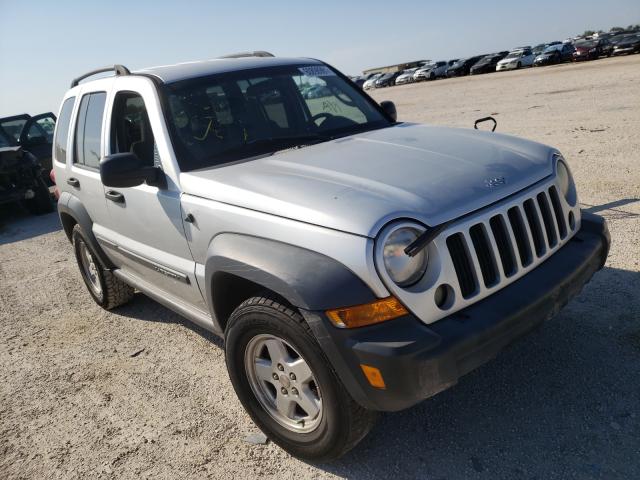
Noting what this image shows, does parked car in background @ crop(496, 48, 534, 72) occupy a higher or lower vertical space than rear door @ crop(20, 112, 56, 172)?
lower

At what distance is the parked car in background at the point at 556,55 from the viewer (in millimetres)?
34375

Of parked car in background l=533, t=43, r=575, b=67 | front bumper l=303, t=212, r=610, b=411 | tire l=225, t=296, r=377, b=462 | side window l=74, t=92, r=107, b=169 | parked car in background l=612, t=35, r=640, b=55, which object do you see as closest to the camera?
front bumper l=303, t=212, r=610, b=411

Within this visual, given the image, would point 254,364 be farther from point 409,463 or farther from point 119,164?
point 119,164

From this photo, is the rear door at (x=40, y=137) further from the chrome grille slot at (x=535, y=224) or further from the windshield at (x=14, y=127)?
the chrome grille slot at (x=535, y=224)

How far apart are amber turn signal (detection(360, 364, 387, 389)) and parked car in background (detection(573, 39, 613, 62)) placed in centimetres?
3642

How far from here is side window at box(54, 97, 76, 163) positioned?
4.71 meters

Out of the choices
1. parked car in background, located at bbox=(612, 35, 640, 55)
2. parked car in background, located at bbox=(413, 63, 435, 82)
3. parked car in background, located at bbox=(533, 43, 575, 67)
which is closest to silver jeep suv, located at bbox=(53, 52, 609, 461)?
parked car in background, located at bbox=(612, 35, 640, 55)

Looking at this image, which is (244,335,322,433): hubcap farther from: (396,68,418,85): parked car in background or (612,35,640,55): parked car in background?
(396,68,418,85): parked car in background

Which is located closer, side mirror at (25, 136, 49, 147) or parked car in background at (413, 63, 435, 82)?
side mirror at (25, 136, 49, 147)

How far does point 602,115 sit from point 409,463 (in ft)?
34.7

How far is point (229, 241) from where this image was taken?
2.66 meters

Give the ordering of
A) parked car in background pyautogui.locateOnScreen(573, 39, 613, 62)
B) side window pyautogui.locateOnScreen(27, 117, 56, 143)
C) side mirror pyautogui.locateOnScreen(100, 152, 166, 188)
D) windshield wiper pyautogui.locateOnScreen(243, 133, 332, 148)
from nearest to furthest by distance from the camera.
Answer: side mirror pyautogui.locateOnScreen(100, 152, 166, 188) < windshield wiper pyautogui.locateOnScreen(243, 133, 332, 148) < side window pyautogui.locateOnScreen(27, 117, 56, 143) < parked car in background pyautogui.locateOnScreen(573, 39, 613, 62)

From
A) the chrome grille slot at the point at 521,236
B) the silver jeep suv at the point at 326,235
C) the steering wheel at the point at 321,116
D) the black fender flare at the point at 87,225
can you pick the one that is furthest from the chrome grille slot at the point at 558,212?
the black fender flare at the point at 87,225

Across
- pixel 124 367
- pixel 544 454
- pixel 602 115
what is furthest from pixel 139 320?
pixel 602 115
